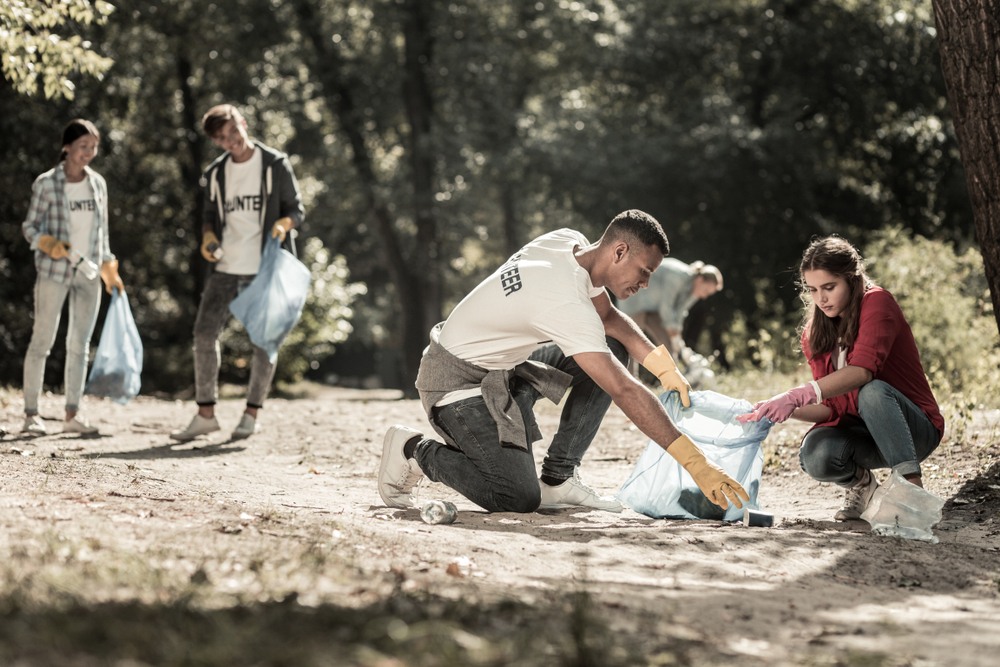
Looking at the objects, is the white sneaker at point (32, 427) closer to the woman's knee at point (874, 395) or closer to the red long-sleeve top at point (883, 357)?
the red long-sleeve top at point (883, 357)

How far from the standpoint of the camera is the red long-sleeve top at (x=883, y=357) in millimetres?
5188

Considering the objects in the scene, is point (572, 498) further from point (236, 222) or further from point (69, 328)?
point (69, 328)

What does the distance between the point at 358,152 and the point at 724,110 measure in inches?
266

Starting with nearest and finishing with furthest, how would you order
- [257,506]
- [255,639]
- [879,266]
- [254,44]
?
[255,639]
[257,506]
[879,266]
[254,44]

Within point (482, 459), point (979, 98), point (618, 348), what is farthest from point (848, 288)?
point (482, 459)

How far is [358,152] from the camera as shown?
22.4 meters

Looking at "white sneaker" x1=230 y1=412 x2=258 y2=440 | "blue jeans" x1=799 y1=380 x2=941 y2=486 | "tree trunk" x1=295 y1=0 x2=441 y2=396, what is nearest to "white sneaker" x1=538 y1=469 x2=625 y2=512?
"blue jeans" x1=799 y1=380 x2=941 y2=486

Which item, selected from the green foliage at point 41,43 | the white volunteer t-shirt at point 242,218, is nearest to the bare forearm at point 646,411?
the white volunteer t-shirt at point 242,218

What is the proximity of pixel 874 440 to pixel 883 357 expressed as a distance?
0.43 metres

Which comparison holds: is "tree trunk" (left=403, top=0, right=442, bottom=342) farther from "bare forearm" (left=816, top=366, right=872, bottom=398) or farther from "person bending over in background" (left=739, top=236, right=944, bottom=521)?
"bare forearm" (left=816, top=366, right=872, bottom=398)

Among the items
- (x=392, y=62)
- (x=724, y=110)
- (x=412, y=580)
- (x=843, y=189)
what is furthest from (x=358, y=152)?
(x=412, y=580)

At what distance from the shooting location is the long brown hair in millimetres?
5273

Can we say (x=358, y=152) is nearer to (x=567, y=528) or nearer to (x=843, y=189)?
(x=843, y=189)

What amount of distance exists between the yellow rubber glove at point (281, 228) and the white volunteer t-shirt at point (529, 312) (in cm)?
269
